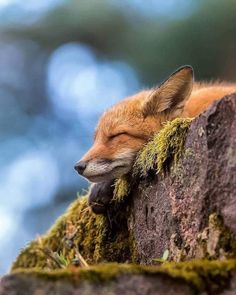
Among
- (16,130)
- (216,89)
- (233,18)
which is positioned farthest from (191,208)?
(16,130)

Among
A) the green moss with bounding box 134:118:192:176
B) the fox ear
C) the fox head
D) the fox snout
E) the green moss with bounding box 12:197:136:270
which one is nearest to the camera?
the green moss with bounding box 134:118:192:176

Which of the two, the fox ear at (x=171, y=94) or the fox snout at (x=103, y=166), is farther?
the fox ear at (x=171, y=94)

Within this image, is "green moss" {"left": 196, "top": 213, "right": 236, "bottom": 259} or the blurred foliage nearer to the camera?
"green moss" {"left": 196, "top": 213, "right": 236, "bottom": 259}

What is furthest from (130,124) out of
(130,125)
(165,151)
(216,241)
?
(216,241)

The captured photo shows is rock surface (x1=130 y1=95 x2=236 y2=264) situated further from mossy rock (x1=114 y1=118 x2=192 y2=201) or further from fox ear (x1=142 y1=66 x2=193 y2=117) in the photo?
fox ear (x1=142 y1=66 x2=193 y2=117)

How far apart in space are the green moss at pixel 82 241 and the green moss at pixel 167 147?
47 centimetres

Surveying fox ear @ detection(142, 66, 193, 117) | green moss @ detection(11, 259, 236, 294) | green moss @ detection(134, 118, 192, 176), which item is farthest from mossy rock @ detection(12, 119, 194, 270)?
fox ear @ detection(142, 66, 193, 117)

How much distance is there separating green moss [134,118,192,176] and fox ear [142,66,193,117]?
0.83 m

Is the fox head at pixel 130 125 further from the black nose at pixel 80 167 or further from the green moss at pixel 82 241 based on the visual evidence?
the green moss at pixel 82 241

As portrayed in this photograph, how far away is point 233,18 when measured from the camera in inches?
340

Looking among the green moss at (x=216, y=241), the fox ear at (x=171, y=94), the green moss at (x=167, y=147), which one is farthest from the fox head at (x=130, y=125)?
the green moss at (x=216, y=241)

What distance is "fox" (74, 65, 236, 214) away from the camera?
3.56 meters

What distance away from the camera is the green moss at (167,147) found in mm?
2684

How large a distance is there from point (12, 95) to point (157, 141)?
10504mm
